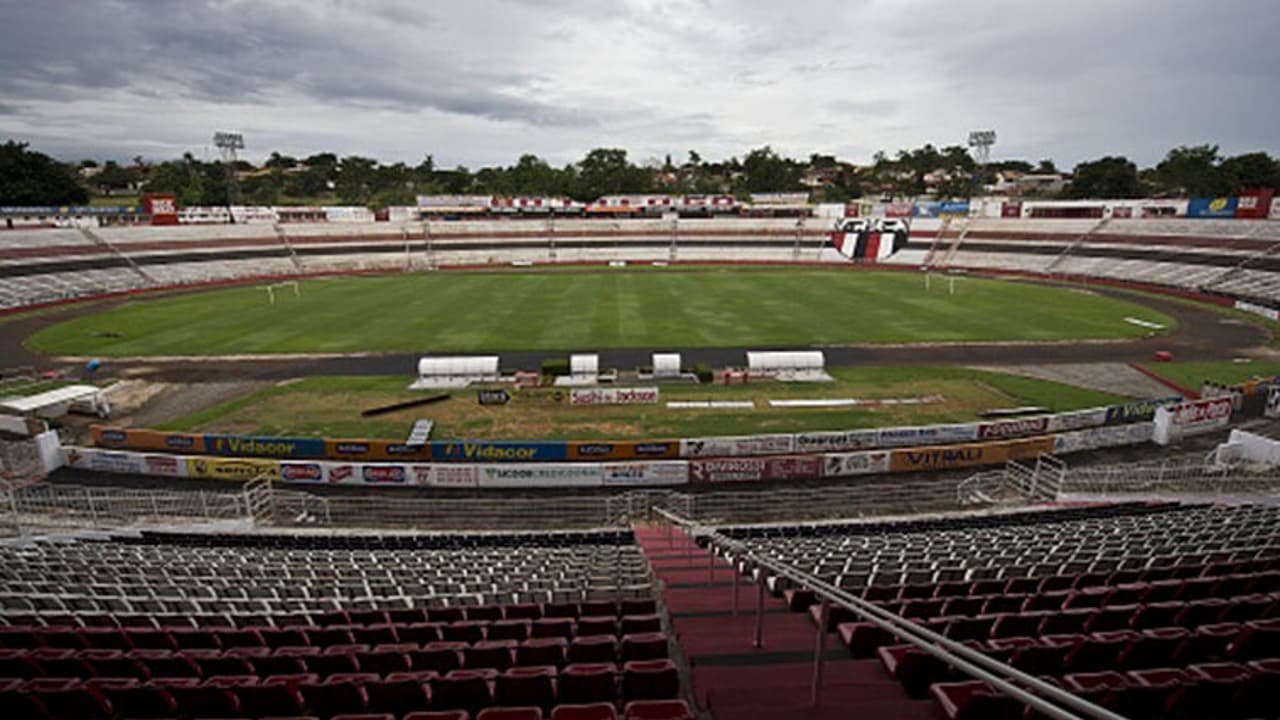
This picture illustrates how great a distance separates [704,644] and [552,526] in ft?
48.0

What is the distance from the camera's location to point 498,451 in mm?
25406

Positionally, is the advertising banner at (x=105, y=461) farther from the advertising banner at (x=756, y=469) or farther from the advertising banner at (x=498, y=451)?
the advertising banner at (x=756, y=469)

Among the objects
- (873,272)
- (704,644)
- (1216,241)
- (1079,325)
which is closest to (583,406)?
(704,644)

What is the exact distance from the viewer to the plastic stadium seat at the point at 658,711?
477 centimetres

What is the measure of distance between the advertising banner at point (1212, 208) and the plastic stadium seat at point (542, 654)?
101m

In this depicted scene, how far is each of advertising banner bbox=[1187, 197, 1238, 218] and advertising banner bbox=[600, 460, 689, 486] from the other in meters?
88.5

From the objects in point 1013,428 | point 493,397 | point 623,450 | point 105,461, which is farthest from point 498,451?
point 1013,428

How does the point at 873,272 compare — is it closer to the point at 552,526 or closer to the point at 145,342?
the point at 552,526

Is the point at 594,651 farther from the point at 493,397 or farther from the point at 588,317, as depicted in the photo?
the point at 588,317

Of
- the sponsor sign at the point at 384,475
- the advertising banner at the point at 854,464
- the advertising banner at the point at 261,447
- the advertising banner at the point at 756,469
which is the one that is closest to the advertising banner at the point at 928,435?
the advertising banner at the point at 854,464

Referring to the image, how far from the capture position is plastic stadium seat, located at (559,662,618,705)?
18.5 ft

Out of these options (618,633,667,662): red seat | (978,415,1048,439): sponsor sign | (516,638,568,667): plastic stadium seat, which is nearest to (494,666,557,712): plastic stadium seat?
(516,638,568,667): plastic stadium seat

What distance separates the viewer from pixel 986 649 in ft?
19.0

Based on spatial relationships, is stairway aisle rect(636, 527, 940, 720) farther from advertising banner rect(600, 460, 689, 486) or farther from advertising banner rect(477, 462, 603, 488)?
advertising banner rect(477, 462, 603, 488)
